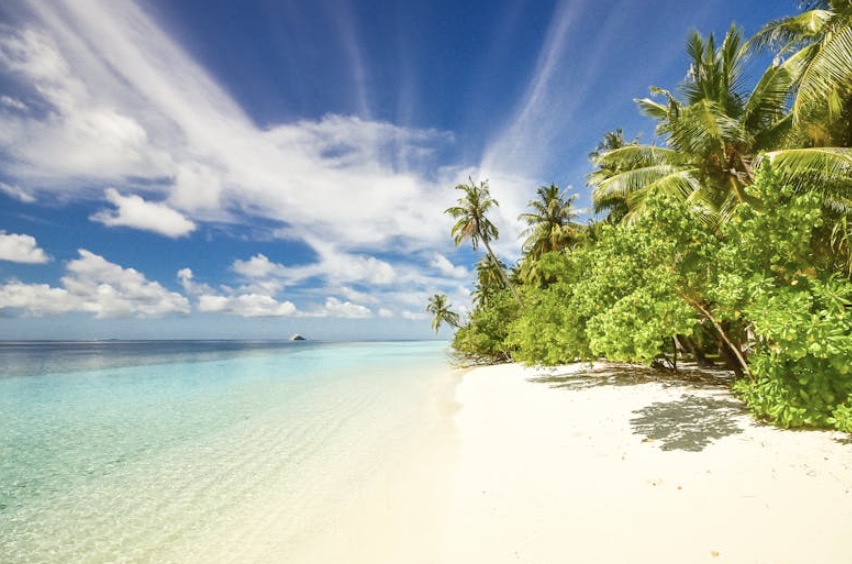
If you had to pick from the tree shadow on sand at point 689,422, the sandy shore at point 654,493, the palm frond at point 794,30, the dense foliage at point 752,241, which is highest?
the palm frond at point 794,30

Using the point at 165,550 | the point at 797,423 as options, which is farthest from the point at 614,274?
the point at 165,550

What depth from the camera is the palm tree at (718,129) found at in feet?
34.8

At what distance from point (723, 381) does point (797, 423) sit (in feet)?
22.0

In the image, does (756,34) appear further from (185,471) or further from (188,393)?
(188,393)

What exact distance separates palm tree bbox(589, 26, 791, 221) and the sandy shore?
6869 millimetres

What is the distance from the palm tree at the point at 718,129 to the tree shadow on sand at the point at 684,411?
207 inches

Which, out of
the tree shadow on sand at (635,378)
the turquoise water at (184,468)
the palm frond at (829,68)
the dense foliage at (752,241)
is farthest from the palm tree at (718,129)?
the turquoise water at (184,468)

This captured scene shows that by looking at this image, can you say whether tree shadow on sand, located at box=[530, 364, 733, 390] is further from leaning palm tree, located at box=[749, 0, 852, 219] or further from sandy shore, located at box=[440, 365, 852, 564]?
leaning palm tree, located at box=[749, 0, 852, 219]

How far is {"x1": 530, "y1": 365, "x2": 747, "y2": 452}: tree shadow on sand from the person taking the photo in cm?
664

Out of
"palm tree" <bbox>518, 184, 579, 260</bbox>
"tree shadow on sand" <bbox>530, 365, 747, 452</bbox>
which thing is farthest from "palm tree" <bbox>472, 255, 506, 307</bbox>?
"tree shadow on sand" <bbox>530, 365, 747, 452</bbox>

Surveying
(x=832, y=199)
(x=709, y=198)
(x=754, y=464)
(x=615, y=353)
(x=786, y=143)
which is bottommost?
(x=754, y=464)

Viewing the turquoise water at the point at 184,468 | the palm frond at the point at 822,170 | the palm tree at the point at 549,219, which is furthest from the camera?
the palm tree at the point at 549,219

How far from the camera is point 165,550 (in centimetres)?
507

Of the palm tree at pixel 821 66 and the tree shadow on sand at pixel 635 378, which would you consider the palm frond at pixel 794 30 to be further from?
the tree shadow on sand at pixel 635 378
